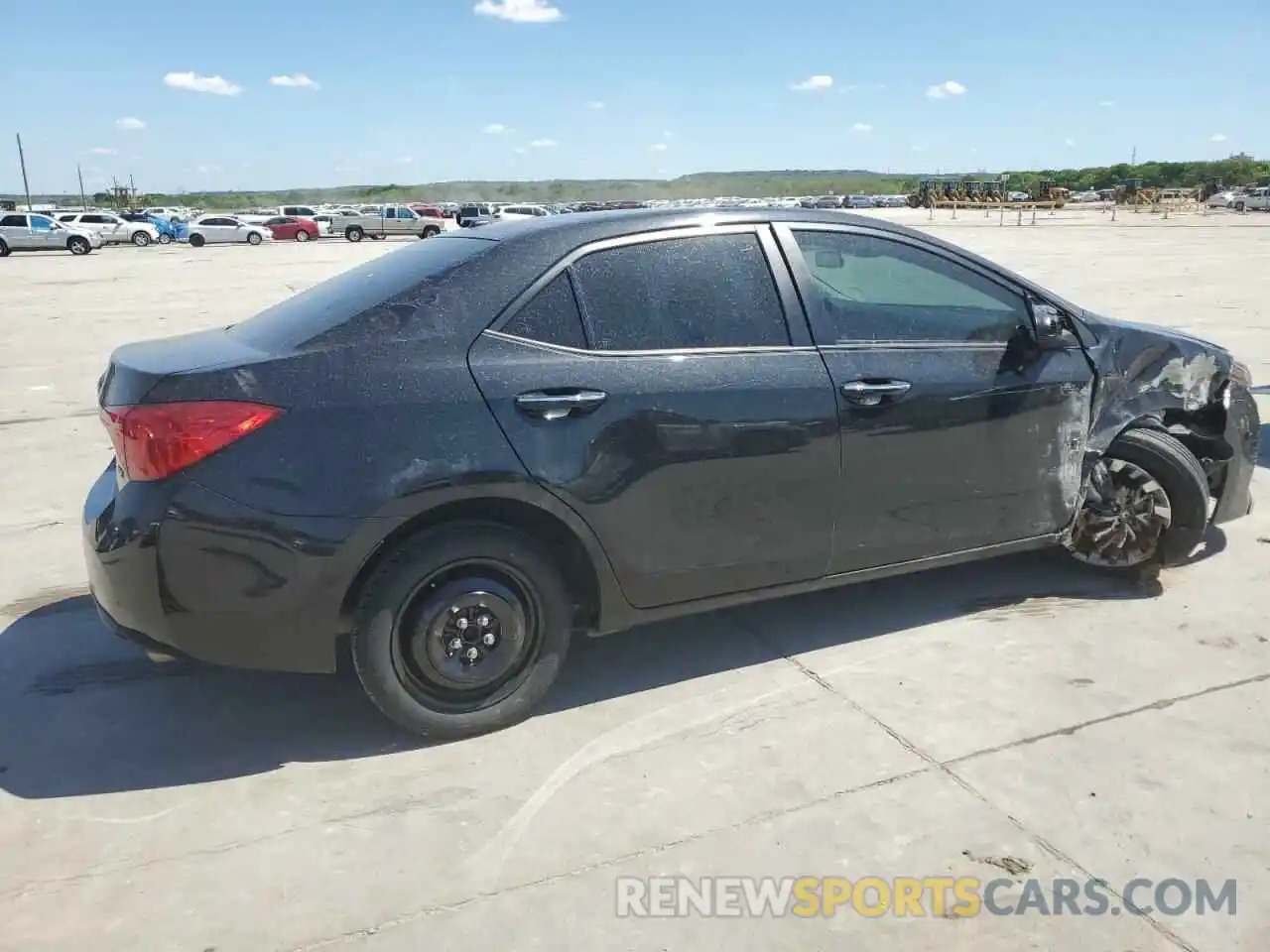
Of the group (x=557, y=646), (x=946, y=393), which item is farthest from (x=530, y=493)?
(x=946, y=393)

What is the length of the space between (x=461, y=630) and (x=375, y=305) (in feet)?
3.63

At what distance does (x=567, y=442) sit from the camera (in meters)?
3.38

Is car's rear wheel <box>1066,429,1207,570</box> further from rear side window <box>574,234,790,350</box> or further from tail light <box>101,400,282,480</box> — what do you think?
tail light <box>101,400,282,480</box>

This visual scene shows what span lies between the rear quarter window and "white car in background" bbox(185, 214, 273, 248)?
161 ft

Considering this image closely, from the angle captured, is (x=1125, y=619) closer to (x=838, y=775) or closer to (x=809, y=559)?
(x=809, y=559)

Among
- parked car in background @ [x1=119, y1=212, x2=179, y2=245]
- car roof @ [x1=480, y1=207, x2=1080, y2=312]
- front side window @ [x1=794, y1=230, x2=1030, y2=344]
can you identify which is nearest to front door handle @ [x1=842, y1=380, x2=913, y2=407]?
front side window @ [x1=794, y1=230, x2=1030, y2=344]

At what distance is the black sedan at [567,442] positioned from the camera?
313 cm

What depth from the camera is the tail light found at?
10.1ft

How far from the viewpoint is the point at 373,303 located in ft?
11.4

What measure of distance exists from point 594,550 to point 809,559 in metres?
0.88

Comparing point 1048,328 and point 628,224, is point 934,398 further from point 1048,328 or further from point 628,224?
point 628,224

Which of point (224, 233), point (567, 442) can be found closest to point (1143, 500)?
point (567, 442)

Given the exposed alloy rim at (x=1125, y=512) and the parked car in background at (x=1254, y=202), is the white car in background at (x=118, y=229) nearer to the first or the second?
the exposed alloy rim at (x=1125, y=512)

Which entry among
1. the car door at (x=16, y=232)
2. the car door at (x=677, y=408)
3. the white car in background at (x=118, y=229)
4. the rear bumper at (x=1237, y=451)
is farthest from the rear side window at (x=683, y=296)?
the white car in background at (x=118, y=229)
